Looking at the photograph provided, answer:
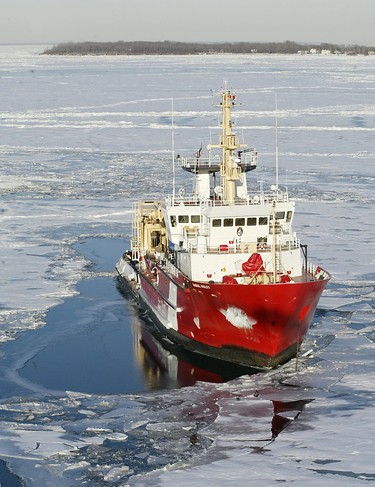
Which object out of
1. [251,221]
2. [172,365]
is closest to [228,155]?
[251,221]

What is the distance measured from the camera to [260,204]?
19.3 meters

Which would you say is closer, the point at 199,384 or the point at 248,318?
the point at 199,384

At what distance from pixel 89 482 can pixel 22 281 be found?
11133mm

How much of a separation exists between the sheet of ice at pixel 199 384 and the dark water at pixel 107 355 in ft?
1.50

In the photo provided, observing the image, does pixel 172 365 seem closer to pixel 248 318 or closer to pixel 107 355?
pixel 107 355

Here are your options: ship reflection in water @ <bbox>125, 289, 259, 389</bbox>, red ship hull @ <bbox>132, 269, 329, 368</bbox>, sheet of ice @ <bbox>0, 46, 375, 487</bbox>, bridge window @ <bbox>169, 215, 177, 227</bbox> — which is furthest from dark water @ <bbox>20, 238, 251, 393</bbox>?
bridge window @ <bbox>169, 215, 177, 227</bbox>

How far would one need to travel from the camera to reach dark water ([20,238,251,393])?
16484 millimetres

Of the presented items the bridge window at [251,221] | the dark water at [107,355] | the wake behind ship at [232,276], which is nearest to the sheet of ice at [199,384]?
the dark water at [107,355]

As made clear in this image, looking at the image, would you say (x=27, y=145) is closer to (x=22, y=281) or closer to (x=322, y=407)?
(x=22, y=281)

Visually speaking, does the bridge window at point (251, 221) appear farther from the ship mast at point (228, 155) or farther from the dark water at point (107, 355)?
the dark water at point (107, 355)

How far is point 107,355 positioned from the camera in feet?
59.2

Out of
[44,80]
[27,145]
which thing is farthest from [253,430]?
[44,80]

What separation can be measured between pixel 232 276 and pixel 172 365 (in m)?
2.06

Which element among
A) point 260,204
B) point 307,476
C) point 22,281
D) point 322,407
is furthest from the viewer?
point 22,281
